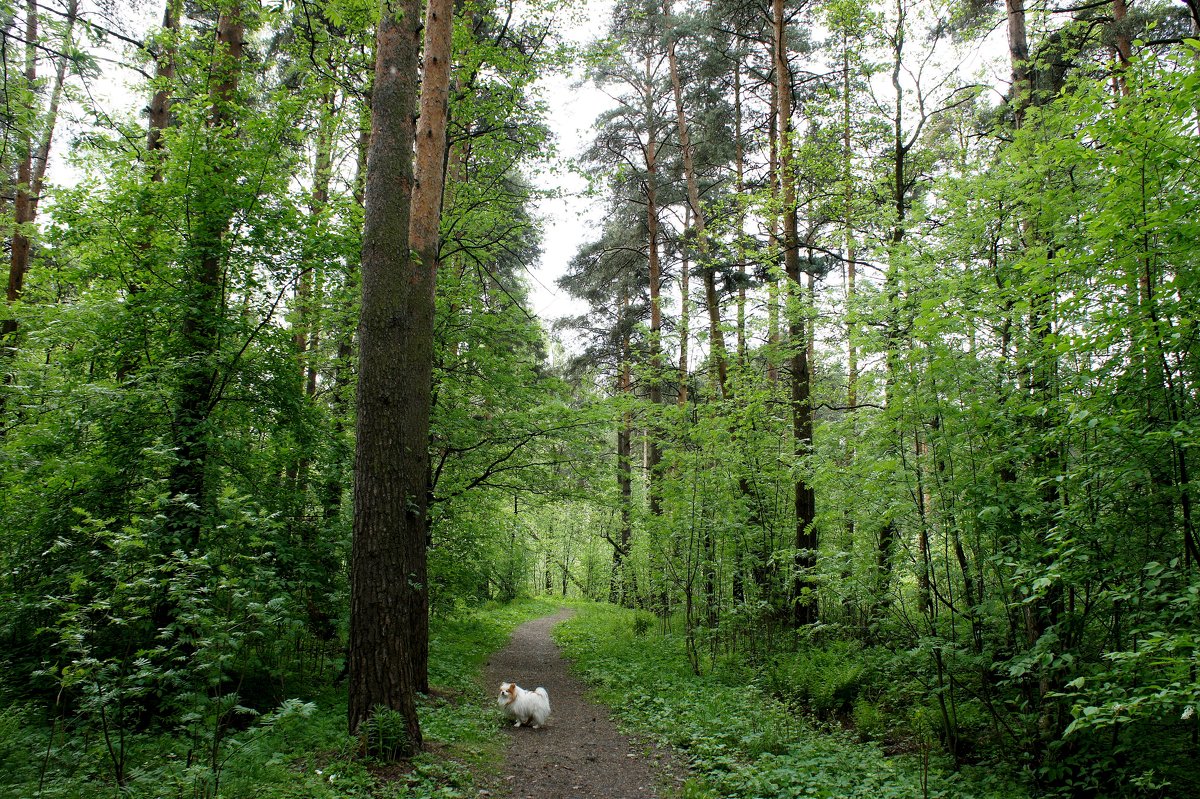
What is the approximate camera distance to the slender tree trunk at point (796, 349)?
9148 mm

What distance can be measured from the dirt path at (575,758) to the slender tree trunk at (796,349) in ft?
12.2

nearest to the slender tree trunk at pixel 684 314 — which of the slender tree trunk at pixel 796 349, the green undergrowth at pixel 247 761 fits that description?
the slender tree trunk at pixel 796 349

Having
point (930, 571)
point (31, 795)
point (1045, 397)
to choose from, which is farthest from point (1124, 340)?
point (31, 795)

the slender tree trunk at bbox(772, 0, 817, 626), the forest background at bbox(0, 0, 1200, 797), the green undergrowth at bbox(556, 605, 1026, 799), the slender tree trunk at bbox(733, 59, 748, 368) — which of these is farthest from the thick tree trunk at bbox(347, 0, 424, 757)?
the slender tree trunk at bbox(733, 59, 748, 368)

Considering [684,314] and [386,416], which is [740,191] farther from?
[386,416]

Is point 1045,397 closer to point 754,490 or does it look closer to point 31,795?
point 754,490

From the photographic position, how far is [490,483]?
9.14 m

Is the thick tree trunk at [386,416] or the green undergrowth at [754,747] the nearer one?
the green undergrowth at [754,747]

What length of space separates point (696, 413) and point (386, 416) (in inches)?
248

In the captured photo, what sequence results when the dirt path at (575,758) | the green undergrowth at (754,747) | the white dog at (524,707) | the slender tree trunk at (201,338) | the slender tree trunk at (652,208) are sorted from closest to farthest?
the green undergrowth at (754,747) < the dirt path at (575,758) < the slender tree trunk at (201,338) < the white dog at (524,707) < the slender tree trunk at (652,208)

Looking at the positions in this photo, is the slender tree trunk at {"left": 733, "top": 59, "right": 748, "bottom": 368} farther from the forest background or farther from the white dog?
the white dog

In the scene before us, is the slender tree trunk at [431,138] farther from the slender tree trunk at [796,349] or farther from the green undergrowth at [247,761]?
the slender tree trunk at [796,349]

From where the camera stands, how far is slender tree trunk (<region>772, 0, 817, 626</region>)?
30.0 ft

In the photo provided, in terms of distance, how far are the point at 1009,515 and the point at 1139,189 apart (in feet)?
7.86
